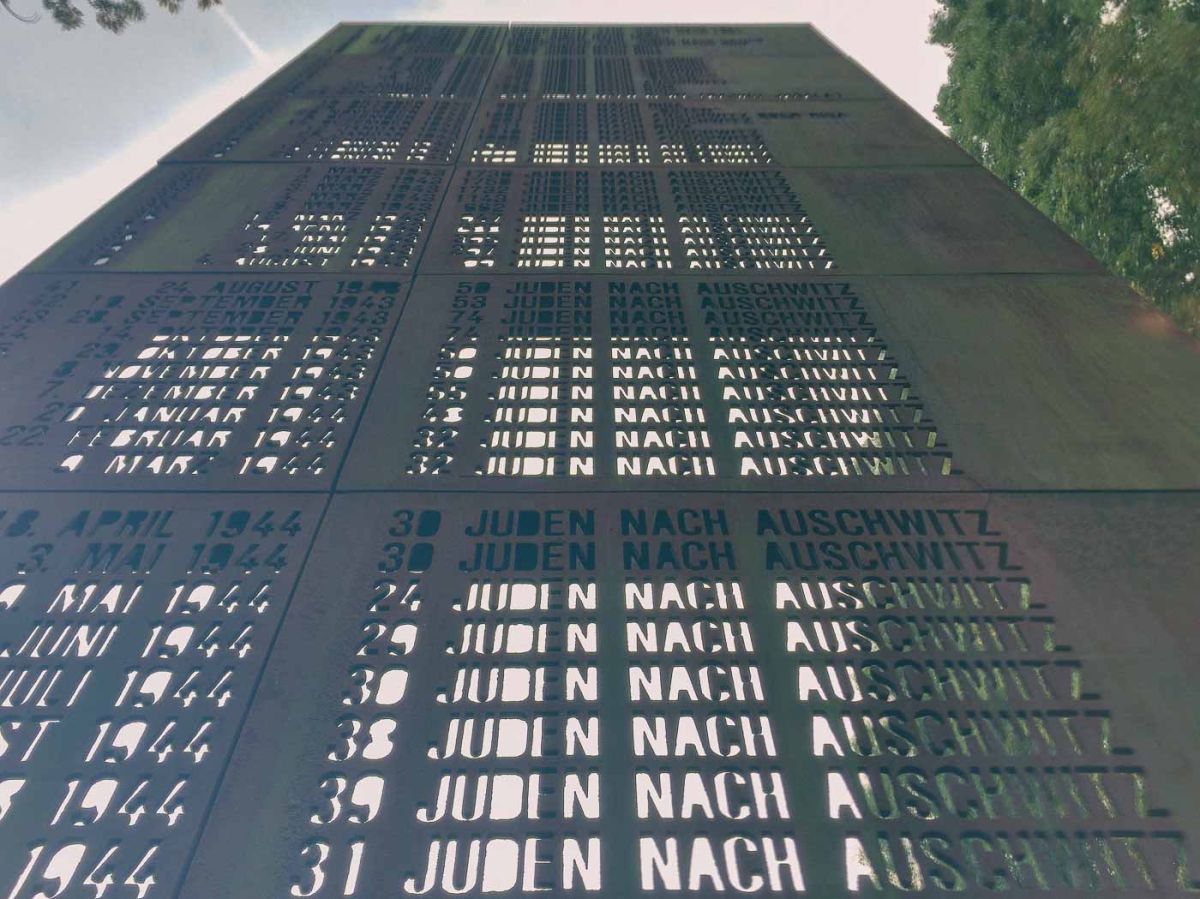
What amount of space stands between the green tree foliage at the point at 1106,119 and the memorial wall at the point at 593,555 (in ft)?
7.61

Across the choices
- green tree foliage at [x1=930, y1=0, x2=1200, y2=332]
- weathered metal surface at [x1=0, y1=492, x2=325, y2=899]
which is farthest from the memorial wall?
green tree foliage at [x1=930, y1=0, x2=1200, y2=332]

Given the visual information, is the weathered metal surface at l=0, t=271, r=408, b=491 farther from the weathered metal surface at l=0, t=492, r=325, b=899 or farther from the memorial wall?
the weathered metal surface at l=0, t=492, r=325, b=899

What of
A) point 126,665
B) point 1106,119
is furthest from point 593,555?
point 1106,119

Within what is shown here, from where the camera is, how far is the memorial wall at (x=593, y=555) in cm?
213

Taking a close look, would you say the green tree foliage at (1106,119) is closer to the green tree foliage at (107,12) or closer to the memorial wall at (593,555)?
the memorial wall at (593,555)

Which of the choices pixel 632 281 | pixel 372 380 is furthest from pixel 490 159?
pixel 372 380

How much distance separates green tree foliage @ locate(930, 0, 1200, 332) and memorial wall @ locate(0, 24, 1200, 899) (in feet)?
7.61

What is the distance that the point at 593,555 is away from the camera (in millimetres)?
2977

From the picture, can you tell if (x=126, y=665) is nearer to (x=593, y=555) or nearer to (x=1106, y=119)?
(x=593, y=555)

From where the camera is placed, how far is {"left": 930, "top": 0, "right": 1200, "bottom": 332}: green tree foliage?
20.2 ft

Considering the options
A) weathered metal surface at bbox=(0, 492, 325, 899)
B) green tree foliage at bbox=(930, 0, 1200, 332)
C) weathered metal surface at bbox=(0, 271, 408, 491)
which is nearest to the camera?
weathered metal surface at bbox=(0, 492, 325, 899)

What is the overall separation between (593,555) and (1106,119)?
6899 millimetres

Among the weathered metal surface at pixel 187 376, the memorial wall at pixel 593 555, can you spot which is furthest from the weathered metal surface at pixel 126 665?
the weathered metal surface at pixel 187 376

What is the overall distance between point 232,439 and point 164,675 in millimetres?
1307
